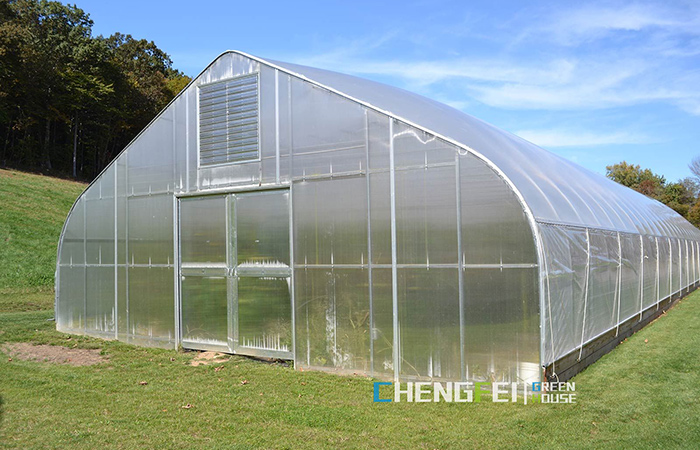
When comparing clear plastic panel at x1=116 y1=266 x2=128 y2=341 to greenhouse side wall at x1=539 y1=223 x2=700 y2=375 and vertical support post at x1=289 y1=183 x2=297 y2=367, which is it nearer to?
vertical support post at x1=289 y1=183 x2=297 y2=367

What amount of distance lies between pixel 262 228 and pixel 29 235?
19351 mm

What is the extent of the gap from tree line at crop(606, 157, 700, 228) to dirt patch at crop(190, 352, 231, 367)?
2214 inches

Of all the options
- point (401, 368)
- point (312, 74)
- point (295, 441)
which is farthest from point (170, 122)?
point (295, 441)

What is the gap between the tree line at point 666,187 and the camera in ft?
186

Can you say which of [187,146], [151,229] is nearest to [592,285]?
[187,146]

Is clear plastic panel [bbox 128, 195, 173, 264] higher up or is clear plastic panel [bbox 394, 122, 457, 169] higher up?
clear plastic panel [bbox 394, 122, 457, 169]

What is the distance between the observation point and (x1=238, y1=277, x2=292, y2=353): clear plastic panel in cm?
973

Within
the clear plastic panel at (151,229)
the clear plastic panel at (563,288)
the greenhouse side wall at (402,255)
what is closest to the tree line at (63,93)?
the clear plastic panel at (151,229)

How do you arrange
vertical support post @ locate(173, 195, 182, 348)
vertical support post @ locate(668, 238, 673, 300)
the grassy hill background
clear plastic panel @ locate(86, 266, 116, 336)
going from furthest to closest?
the grassy hill background
vertical support post @ locate(668, 238, 673, 300)
clear plastic panel @ locate(86, 266, 116, 336)
vertical support post @ locate(173, 195, 182, 348)

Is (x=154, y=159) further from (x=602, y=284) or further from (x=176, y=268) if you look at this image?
(x=602, y=284)

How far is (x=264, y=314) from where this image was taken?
10.0 metres

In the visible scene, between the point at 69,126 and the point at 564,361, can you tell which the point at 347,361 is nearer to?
the point at 564,361

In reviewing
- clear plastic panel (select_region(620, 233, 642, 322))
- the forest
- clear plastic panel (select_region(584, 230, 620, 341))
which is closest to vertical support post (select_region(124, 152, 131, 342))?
clear plastic panel (select_region(584, 230, 620, 341))

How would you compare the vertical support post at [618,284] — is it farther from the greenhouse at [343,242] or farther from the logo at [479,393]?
the logo at [479,393]
